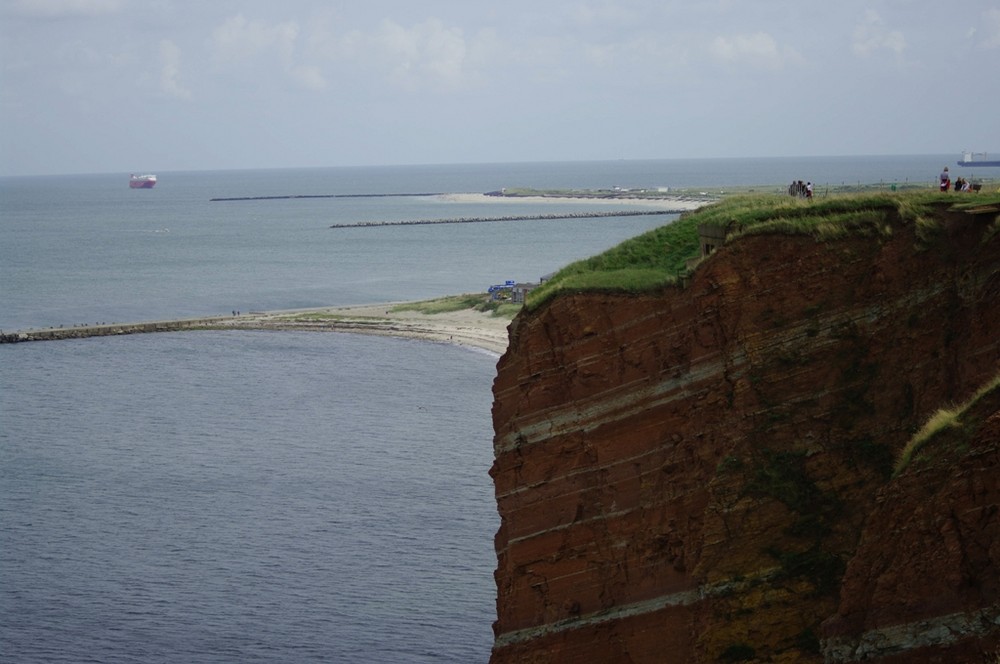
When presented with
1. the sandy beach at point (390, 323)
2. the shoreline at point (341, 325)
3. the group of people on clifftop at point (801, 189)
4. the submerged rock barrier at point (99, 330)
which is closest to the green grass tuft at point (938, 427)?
the group of people on clifftop at point (801, 189)

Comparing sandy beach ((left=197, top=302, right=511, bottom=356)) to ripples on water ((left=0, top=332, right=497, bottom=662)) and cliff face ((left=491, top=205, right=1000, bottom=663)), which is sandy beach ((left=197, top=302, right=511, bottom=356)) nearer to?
ripples on water ((left=0, top=332, right=497, bottom=662))

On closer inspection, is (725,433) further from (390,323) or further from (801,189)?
(390,323)

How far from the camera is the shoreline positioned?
109625 millimetres

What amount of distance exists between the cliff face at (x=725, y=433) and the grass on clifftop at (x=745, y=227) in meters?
0.23

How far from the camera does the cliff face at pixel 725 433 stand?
1925cm

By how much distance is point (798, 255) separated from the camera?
2055 centimetres

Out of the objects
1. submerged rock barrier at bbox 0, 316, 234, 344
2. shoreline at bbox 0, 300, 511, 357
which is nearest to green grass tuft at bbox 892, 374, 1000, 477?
shoreline at bbox 0, 300, 511, 357

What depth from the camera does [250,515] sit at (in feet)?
184

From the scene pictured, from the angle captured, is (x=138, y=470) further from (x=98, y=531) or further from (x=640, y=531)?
(x=640, y=531)

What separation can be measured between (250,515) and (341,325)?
61.1 meters

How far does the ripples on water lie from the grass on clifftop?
19.2 meters

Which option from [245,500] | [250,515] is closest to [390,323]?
[245,500]

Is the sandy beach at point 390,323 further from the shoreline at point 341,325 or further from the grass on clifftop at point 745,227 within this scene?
the grass on clifftop at point 745,227

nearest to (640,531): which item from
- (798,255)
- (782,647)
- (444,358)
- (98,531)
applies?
(782,647)
